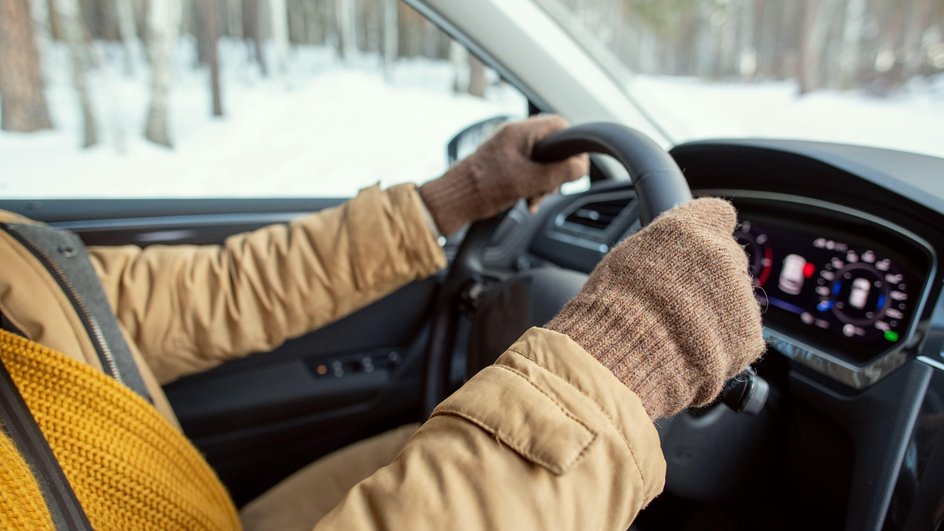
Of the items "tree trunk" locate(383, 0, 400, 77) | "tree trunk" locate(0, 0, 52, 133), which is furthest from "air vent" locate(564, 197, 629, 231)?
"tree trunk" locate(0, 0, 52, 133)

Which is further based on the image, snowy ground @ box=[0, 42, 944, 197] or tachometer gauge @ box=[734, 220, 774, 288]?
snowy ground @ box=[0, 42, 944, 197]

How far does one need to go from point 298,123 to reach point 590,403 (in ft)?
5.54

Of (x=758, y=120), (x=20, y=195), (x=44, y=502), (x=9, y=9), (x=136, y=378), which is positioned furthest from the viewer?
(x=9, y=9)

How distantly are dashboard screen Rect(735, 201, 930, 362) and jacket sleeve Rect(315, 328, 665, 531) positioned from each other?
374 millimetres

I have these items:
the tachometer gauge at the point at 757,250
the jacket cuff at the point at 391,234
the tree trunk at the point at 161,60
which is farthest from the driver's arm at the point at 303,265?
the tree trunk at the point at 161,60

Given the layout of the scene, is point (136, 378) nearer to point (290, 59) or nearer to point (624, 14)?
point (290, 59)

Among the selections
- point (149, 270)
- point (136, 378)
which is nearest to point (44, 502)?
point (136, 378)

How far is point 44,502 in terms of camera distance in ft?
2.07

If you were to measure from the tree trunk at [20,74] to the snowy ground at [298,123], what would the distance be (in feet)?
0.12

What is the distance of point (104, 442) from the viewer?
743mm

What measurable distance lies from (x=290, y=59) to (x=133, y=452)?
1.50 m

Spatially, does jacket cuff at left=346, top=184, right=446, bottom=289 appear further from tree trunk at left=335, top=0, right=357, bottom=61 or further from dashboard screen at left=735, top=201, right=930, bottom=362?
tree trunk at left=335, top=0, right=357, bottom=61

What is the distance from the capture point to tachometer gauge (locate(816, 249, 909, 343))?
2.77 ft

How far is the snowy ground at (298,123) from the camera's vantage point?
4.77 ft
